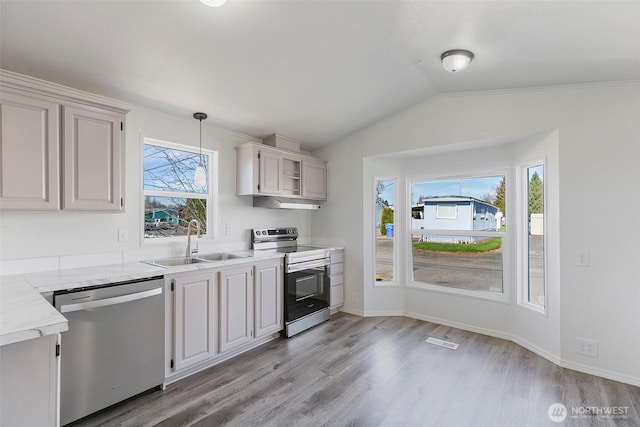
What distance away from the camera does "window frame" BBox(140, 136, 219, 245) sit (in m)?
2.90

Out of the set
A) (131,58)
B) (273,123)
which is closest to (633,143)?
(273,123)

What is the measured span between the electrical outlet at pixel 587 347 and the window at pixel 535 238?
441 mm

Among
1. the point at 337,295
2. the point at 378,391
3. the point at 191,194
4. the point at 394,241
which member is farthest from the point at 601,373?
A: the point at 191,194

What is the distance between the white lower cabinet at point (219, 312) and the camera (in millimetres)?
2484

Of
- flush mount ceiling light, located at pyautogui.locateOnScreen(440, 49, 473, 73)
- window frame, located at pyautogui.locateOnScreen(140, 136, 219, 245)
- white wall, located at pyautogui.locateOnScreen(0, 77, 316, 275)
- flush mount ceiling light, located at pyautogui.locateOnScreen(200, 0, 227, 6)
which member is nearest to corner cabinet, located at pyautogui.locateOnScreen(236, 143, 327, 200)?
white wall, located at pyautogui.locateOnScreen(0, 77, 316, 275)

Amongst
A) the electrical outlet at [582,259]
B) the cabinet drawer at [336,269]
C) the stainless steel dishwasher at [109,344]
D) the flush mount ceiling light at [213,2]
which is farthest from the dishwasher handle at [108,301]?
the electrical outlet at [582,259]

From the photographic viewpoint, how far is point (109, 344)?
208 centimetres

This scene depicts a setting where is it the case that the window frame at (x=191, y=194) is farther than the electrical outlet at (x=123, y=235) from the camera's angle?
Yes

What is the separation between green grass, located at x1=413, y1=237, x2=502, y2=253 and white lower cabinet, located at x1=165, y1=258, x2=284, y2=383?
6.41 feet

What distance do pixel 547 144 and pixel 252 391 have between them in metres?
3.41

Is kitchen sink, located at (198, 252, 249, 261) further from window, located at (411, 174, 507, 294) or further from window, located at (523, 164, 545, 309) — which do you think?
window, located at (523, 164, 545, 309)

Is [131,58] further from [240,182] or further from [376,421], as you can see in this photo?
[376,421]

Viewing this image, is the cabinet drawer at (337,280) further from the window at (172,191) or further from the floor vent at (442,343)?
the window at (172,191)

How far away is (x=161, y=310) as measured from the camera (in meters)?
2.36
